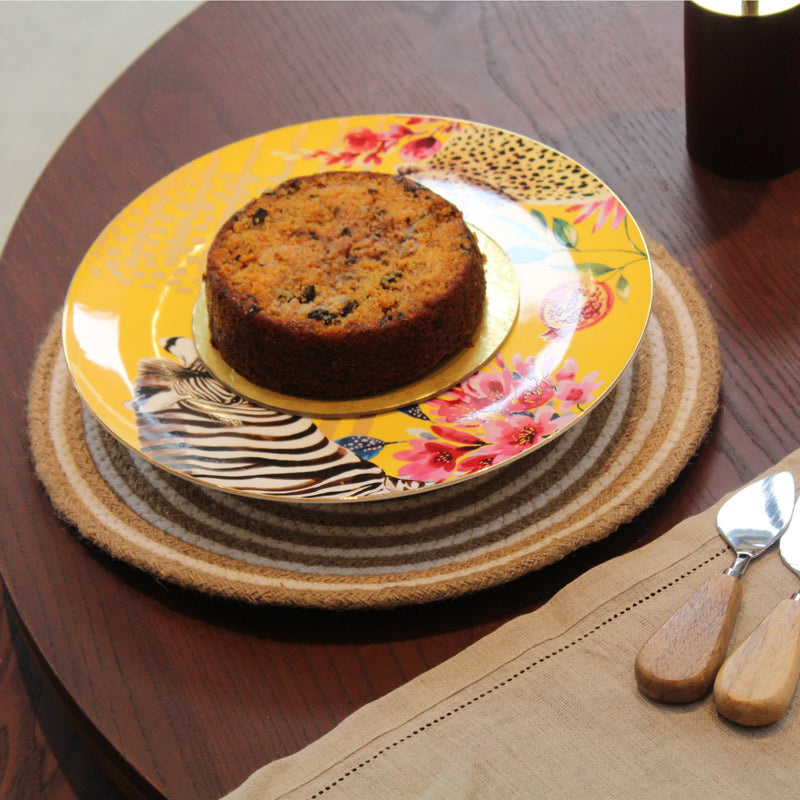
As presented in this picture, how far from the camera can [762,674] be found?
→ 0.69 metres

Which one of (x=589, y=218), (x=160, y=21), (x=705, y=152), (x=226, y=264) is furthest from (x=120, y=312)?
(x=160, y=21)

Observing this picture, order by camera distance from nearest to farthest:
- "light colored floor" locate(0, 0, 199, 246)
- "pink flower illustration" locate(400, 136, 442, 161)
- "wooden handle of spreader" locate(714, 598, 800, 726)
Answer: "wooden handle of spreader" locate(714, 598, 800, 726) → "pink flower illustration" locate(400, 136, 442, 161) → "light colored floor" locate(0, 0, 199, 246)

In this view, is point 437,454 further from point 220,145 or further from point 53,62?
point 53,62

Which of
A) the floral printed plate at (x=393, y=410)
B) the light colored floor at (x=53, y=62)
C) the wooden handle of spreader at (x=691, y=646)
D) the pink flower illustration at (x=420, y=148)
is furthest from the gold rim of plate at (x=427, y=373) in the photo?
the light colored floor at (x=53, y=62)

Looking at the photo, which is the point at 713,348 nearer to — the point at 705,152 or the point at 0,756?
the point at 705,152

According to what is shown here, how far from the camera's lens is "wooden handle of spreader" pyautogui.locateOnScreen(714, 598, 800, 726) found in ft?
2.22

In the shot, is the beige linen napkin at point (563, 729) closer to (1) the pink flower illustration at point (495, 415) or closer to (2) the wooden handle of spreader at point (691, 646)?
(2) the wooden handle of spreader at point (691, 646)

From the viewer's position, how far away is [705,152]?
1235 millimetres

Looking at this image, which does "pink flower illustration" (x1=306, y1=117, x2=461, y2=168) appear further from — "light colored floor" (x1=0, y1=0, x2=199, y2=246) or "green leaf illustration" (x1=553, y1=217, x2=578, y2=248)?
"light colored floor" (x1=0, y1=0, x2=199, y2=246)

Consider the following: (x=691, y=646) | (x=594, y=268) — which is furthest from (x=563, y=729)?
(x=594, y=268)

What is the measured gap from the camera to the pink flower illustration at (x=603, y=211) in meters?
1.04

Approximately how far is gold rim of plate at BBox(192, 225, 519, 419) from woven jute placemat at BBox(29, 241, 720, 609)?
0.09m

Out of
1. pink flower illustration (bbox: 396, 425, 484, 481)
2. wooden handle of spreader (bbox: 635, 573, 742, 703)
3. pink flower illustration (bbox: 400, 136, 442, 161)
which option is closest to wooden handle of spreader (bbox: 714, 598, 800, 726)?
wooden handle of spreader (bbox: 635, 573, 742, 703)

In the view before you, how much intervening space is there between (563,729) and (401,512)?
0.26m
